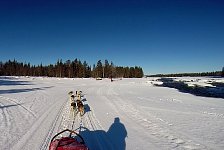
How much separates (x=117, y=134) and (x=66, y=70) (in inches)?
4335

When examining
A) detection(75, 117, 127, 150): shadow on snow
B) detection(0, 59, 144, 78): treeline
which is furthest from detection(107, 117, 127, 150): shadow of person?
detection(0, 59, 144, 78): treeline

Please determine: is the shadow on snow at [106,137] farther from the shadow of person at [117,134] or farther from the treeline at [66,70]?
the treeline at [66,70]

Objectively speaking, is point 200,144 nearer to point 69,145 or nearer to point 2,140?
point 69,145

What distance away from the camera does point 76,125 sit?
11.1 metres

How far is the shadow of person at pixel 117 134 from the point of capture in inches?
319

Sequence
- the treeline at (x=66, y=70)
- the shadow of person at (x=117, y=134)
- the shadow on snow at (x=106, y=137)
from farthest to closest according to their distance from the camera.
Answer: the treeline at (x=66, y=70), the shadow of person at (x=117, y=134), the shadow on snow at (x=106, y=137)

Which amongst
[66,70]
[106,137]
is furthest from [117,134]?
[66,70]

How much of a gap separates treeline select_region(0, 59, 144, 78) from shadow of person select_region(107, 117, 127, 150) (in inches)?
3891

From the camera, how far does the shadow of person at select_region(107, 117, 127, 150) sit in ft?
26.6

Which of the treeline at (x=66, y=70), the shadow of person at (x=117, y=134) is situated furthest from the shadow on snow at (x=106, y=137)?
the treeline at (x=66, y=70)

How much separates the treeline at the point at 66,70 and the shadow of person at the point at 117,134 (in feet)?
324

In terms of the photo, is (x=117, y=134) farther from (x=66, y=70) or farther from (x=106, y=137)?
(x=66, y=70)

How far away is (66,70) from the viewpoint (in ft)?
385

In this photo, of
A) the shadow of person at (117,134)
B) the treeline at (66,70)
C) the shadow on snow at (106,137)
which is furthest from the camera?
the treeline at (66,70)
